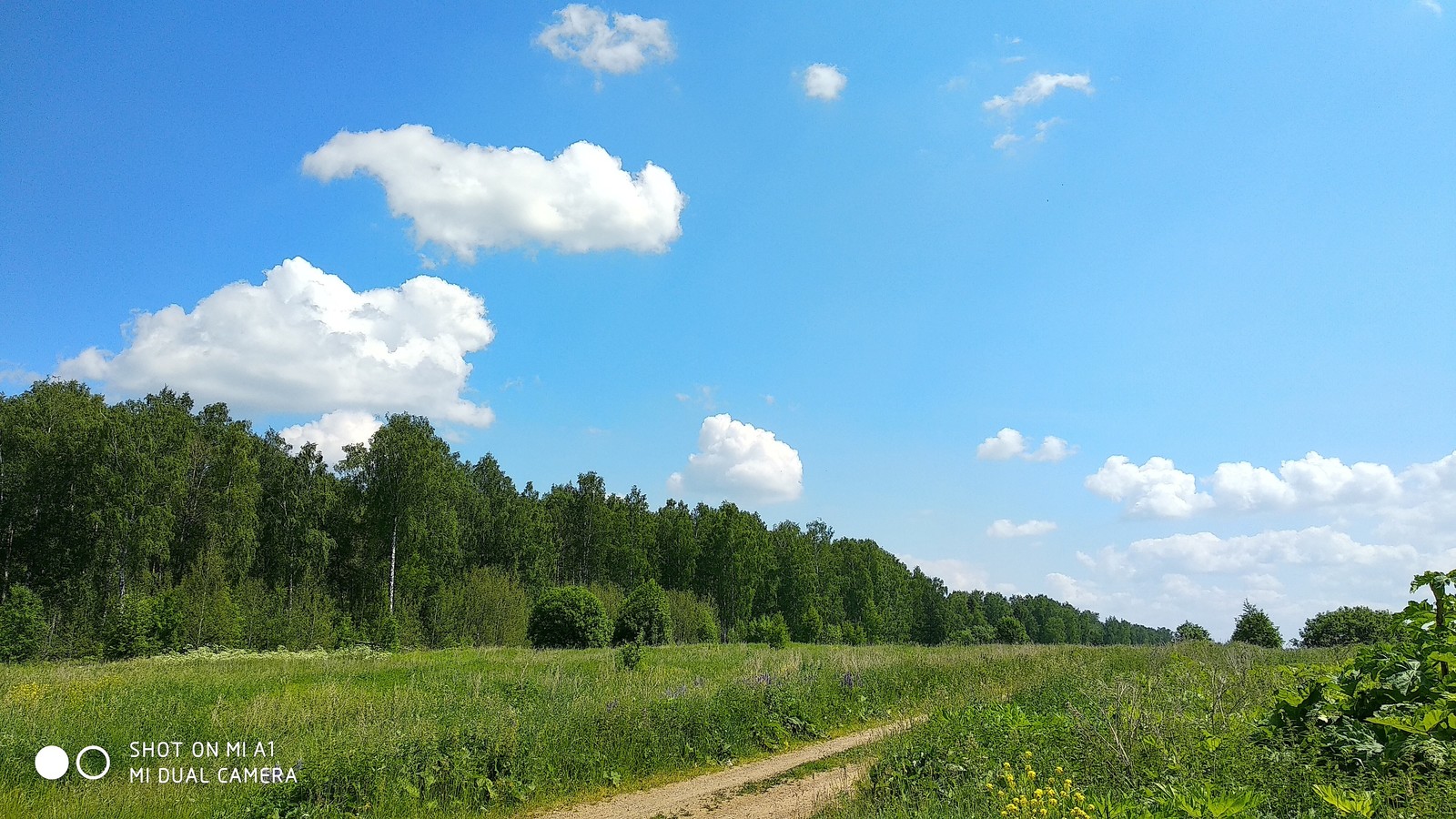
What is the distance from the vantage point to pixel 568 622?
31500mm

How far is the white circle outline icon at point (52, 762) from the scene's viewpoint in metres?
9.31

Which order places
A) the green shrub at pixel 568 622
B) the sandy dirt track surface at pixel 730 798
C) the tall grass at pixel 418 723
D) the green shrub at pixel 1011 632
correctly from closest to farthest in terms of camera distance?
1. the tall grass at pixel 418 723
2. the sandy dirt track surface at pixel 730 798
3. the green shrub at pixel 568 622
4. the green shrub at pixel 1011 632

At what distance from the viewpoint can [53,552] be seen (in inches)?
1396

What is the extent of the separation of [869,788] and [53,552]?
43602 millimetres

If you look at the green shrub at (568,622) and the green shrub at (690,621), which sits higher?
the green shrub at (568,622)

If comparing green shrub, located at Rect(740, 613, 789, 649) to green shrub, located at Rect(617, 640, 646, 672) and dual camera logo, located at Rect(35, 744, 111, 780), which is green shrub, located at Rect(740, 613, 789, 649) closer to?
green shrub, located at Rect(617, 640, 646, 672)

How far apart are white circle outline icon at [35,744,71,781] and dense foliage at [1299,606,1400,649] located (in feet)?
121

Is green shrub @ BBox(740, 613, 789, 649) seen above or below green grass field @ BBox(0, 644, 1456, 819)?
below

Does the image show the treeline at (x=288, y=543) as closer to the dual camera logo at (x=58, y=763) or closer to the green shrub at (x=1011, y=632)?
the dual camera logo at (x=58, y=763)

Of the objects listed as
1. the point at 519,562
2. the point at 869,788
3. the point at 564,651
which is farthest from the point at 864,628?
the point at 869,788

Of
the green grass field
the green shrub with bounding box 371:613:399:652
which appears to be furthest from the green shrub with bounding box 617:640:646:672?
the green shrub with bounding box 371:613:399:652

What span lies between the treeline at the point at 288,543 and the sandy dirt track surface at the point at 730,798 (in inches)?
1112

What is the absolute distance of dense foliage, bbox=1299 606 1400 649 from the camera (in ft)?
95.7

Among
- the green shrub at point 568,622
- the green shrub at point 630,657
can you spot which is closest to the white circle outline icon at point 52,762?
the green shrub at point 630,657
